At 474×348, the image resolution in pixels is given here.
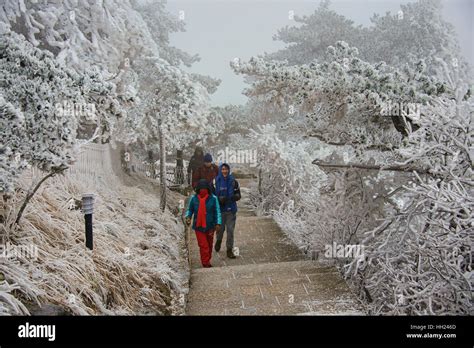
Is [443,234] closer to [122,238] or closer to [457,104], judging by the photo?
[457,104]

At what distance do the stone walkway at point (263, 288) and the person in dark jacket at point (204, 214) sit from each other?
141mm

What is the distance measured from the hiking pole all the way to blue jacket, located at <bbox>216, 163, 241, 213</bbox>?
853 mm

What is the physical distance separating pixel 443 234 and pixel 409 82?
2.97ft

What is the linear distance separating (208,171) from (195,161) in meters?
0.13

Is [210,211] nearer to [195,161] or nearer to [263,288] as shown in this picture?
[195,161]

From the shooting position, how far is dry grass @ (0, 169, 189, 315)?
7.83 feet

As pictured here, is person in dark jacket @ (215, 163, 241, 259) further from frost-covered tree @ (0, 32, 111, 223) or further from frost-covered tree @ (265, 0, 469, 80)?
frost-covered tree @ (0, 32, 111, 223)

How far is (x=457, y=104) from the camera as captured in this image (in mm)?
2422

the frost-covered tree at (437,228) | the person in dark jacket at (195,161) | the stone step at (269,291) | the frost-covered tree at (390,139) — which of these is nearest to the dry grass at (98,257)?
the stone step at (269,291)

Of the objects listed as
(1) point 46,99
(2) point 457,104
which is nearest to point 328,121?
(2) point 457,104

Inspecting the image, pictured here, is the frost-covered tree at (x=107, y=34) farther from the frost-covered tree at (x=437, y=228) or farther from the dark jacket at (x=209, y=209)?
the frost-covered tree at (x=437, y=228)


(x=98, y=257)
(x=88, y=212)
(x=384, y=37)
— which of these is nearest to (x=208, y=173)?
(x=88, y=212)
